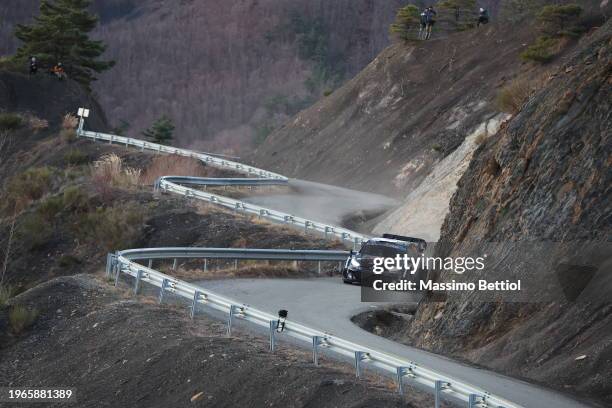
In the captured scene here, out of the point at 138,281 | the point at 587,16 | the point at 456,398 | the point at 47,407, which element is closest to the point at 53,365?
the point at 47,407

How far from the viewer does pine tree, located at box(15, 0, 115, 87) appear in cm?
6381

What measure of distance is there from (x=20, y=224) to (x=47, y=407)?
2266cm

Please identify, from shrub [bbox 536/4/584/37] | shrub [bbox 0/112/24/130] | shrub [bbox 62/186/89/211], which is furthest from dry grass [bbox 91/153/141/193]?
shrub [bbox 536/4/584/37]

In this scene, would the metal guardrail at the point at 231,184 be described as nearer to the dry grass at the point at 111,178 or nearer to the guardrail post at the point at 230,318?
the dry grass at the point at 111,178

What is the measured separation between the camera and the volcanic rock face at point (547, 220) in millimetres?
15406

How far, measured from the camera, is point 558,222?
1800 centimetres

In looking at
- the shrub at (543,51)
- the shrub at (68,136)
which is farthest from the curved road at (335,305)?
the shrub at (68,136)

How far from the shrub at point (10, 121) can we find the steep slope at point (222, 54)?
67388 mm

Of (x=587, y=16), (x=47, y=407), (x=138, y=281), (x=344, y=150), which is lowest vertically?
(x=47, y=407)

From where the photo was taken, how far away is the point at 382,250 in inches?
1079

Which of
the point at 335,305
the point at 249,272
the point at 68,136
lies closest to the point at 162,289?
the point at 335,305

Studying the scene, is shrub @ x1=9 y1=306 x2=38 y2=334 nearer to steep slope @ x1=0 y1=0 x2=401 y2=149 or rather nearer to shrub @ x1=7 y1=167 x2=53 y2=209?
shrub @ x1=7 y1=167 x2=53 y2=209

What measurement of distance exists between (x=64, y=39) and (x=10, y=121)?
9.18m

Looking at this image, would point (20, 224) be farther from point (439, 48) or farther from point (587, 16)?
point (439, 48)
